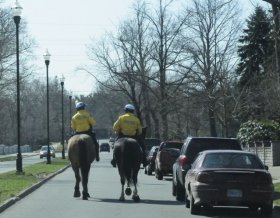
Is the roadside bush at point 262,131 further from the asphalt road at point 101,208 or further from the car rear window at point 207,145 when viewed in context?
the asphalt road at point 101,208

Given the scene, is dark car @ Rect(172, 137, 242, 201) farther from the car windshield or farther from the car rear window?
the car windshield

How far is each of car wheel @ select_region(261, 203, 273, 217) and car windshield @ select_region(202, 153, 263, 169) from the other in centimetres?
91

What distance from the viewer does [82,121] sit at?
59.1 ft

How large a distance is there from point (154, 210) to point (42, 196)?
217 inches

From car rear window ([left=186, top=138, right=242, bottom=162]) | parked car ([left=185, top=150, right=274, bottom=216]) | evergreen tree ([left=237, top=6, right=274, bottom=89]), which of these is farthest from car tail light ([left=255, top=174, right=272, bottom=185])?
evergreen tree ([left=237, top=6, right=274, bottom=89])

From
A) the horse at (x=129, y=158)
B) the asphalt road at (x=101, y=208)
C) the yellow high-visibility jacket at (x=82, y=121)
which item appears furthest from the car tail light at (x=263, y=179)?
the yellow high-visibility jacket at (x=82, y=121)

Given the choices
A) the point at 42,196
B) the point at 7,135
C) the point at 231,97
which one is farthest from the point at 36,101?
the point at 42,196

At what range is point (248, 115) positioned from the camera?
54.6m

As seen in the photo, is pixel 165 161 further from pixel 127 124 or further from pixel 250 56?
pixel 250 56

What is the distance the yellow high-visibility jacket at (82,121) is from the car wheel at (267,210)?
5.48m

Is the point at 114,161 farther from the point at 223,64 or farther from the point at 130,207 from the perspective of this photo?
the point at 223,64

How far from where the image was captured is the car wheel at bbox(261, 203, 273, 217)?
14.5 metres

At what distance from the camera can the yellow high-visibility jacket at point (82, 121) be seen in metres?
17.9

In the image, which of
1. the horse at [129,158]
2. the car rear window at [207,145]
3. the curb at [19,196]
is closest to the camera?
the curb at [19,196]
